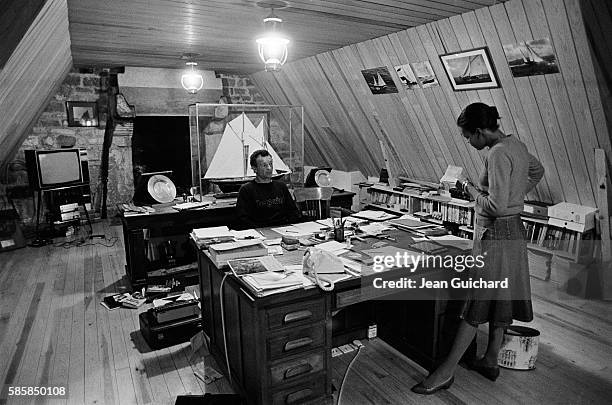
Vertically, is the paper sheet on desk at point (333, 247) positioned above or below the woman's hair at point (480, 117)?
below

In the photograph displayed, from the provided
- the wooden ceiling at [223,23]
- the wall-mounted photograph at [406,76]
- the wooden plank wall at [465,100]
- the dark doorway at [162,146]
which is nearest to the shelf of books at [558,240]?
the wooden plank wall at [465,100]

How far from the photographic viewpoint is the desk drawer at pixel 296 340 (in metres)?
2.19

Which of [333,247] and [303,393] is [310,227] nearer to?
[333,247]

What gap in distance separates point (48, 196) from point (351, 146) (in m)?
4.44

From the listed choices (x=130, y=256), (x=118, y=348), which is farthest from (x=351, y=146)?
(x=118, y=348)

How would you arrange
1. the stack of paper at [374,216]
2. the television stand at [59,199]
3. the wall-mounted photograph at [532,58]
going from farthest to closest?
the television stand at [59,199]
the stack of paper at [374,216]
the wall-mounted photograph at [532,58]

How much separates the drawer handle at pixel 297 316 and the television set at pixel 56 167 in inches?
198

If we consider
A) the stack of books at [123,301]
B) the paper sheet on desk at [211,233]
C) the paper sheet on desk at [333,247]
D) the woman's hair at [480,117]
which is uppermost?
the woman's hair at [480,117]

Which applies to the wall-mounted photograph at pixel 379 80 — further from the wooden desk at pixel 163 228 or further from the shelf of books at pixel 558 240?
the wooden desk at pixel 163 228

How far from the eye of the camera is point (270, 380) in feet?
7.28

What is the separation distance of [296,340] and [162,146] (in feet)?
19.0

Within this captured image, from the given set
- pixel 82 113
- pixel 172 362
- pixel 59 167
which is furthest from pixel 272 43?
pixel 82 113

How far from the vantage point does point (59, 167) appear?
6008mm

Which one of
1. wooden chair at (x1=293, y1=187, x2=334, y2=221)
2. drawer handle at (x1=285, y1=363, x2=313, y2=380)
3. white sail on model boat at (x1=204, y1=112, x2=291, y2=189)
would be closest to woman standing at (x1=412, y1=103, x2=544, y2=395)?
drawer handle at (x1=285, y1=363, x2=313, y2=380)
